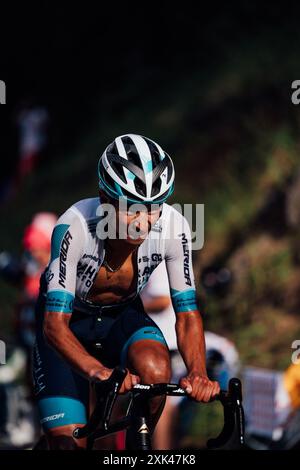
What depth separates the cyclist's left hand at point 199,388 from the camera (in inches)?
175

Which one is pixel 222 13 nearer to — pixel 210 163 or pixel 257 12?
pixel 257 12

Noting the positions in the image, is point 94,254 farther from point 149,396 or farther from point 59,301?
point 149,396

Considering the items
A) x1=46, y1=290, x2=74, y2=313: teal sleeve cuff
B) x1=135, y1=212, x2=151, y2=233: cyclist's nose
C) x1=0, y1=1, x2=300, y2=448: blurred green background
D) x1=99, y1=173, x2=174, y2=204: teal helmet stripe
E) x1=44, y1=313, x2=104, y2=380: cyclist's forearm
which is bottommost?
x1=44, y1=313, x2=104, y2=380: cyclist's forearm

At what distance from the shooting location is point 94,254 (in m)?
5.09

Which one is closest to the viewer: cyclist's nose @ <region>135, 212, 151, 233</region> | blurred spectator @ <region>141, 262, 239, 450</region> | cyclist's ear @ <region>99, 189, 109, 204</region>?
cyclist's nose @ <region>135, 212, 151, 233</region>

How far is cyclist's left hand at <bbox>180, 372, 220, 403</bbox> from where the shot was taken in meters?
4.45

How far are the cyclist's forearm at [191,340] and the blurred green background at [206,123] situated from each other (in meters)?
3.35

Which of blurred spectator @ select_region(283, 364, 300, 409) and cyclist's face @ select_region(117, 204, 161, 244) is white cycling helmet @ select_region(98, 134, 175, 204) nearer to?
cyclist's face @ select_region(117, 204, 161, 244)

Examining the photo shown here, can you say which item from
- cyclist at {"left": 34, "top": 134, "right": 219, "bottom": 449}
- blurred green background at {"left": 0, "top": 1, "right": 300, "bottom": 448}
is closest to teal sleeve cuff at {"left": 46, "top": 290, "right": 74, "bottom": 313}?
cyclist at {"left": 34, "top": 134, "right": 219, "bottom": 449}

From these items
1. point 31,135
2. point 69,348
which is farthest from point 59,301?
point 31,135

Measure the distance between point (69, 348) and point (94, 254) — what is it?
66cm

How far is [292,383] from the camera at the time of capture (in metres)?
7.01

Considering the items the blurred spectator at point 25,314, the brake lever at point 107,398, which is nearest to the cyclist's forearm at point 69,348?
the brake lever at point 107,398

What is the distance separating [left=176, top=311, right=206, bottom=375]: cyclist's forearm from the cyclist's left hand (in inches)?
8.8
